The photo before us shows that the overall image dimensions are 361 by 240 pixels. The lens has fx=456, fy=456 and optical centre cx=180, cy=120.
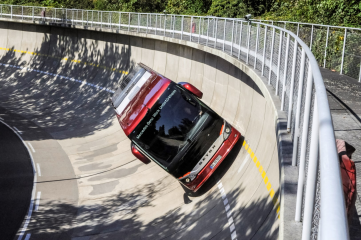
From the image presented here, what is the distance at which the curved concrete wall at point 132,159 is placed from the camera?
36.4ft

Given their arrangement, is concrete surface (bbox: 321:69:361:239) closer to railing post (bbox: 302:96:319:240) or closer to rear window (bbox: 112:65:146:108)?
railing post (bbox: 302:96:319:240)

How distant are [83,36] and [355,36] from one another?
25454 millimetres

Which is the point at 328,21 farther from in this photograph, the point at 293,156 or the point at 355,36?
the point at 293,156

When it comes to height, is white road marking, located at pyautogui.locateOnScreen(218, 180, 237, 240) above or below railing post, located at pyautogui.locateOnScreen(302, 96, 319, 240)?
below

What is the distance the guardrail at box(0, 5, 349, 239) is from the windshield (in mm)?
2213

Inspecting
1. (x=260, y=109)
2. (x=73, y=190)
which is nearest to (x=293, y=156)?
(x=260, y=109)

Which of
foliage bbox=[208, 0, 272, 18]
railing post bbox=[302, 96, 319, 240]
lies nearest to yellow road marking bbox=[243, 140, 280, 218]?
railing post bbox=[302, 96, 319, 240]

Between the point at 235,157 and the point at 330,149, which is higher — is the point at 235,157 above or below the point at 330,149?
below

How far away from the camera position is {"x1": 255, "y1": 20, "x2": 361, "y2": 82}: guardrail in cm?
1277

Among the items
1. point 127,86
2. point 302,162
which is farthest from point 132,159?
point 302,162

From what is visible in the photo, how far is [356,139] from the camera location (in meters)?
7.09

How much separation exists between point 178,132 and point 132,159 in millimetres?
6802

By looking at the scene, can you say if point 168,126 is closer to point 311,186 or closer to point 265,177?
point 265,177

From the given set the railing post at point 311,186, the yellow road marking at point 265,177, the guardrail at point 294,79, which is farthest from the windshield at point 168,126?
the railing post at point 311,186
